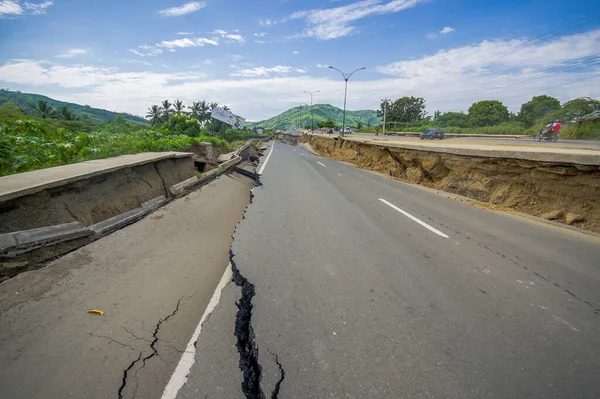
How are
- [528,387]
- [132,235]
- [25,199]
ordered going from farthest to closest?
[132,235] < [25,199] < [528,387]

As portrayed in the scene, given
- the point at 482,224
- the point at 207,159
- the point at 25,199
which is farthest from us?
the point at 207,159

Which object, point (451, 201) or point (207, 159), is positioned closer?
point (451, 201)

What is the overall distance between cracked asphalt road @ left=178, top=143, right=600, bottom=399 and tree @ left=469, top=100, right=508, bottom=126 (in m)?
79.3

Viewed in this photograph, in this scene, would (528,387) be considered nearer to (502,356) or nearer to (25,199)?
(502,356)

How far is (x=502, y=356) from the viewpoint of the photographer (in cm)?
232

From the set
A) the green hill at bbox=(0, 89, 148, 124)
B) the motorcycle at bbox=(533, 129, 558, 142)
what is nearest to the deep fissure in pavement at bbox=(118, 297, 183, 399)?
the motorcycle at bbox=(533, 129, 558, 142)

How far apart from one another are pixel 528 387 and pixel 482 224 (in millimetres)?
4731

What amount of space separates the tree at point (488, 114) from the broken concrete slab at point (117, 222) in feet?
276

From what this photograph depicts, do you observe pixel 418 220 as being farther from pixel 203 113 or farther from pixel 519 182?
pixel 203 113

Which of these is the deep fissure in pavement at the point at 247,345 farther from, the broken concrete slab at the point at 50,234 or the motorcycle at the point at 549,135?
the motorcycle at the point at 549,135

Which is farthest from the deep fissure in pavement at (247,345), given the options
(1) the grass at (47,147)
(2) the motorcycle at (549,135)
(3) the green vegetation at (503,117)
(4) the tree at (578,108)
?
(4) the tree at (578,108)

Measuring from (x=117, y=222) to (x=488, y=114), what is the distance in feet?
285

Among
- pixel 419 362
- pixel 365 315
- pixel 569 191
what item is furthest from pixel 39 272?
pixel 569 191

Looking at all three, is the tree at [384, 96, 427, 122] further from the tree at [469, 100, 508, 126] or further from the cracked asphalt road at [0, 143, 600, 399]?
the cracked asphalt road at [0, 143, 600, 399]
